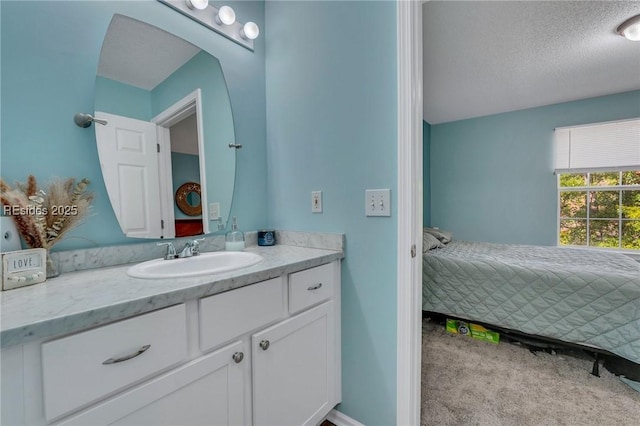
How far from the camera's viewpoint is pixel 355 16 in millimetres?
1296

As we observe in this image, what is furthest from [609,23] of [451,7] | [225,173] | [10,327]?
[10,327]

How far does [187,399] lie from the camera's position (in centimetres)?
78

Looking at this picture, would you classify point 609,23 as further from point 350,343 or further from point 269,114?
point 350,343

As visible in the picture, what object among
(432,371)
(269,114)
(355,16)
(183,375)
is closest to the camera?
(183,375)

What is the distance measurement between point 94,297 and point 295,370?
76 cm

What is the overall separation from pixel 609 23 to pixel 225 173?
2.98 m

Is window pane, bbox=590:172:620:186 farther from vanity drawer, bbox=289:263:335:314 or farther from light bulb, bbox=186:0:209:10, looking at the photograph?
light bulb, bbox=186:0:209:10

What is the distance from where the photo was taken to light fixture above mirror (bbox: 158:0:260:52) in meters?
1.31

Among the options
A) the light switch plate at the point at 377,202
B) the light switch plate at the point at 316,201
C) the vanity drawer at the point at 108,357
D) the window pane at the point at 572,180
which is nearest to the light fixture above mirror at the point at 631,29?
the window pane at the point at 572,180

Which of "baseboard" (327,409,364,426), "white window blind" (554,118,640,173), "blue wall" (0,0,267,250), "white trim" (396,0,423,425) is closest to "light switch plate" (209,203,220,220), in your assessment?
"blue wall" (0,0,267,250)

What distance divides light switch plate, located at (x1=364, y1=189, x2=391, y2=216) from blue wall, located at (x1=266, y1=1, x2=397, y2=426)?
0.08 ft

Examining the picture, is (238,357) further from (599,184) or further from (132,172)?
(599,184)

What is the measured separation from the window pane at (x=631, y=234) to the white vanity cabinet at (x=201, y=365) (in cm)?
429

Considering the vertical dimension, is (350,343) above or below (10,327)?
below
